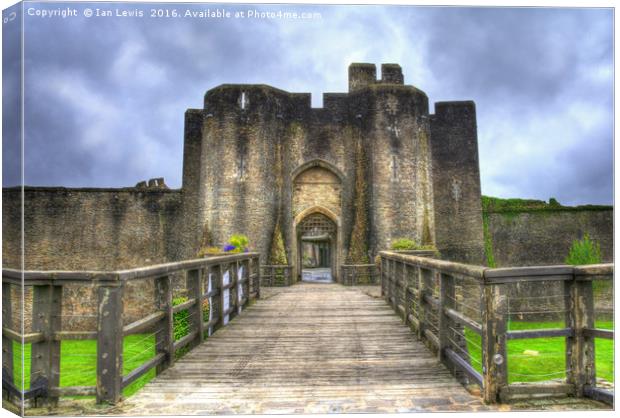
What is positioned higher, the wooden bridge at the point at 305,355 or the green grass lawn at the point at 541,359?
the wooden bridge at the point at 305,355

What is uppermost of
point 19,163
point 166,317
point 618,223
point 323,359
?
point 19,163

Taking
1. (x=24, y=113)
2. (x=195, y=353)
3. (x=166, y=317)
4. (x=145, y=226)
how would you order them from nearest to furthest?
1. (x=24, y=113)
2. (x=166, y=317)
3. (x=195, y=353)
4. (x=145, y=226)

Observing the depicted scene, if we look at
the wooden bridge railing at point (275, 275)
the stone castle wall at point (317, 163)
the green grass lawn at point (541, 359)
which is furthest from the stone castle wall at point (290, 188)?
the green grass lawn at point (541, 359)

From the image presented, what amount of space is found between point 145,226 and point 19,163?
15901mm

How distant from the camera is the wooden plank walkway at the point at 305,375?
3.48m

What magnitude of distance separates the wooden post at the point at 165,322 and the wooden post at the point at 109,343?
42.1 inches

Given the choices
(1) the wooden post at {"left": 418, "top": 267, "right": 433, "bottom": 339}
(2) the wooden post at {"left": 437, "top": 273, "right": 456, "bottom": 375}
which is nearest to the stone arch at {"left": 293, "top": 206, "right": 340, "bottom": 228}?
(1) the wooden post at {"left": 418, "top": 267, "right": 433, "bottom": 339}

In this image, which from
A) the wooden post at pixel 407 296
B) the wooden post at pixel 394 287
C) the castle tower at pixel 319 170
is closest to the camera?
the wooden post at pixel 407 296

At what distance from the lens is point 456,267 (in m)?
4.10

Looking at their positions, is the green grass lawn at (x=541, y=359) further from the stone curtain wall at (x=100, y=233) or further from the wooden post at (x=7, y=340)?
the stone curtain wall at (x=100, y=233)

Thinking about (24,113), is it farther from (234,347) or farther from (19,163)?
(234,347)

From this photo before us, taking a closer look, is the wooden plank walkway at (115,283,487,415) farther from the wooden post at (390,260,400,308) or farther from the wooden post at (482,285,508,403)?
the wooden post at (390,260,400,308)

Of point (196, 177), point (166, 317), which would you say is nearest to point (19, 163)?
point (166, 317)

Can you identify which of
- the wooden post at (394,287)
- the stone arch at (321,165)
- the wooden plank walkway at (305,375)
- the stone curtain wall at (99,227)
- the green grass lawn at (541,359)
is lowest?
the green grass lawn at (541,359)
